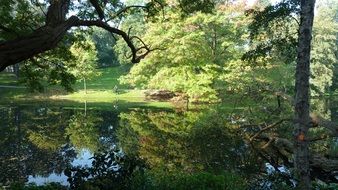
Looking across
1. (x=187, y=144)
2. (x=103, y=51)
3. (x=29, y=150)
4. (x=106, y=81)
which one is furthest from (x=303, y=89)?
(x=103, y=51)

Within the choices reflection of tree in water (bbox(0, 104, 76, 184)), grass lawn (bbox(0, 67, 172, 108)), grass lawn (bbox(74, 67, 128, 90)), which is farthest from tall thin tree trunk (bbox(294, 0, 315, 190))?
grass lawn (bbox(74, 67, 128, 90))

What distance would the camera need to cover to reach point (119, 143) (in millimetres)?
22922

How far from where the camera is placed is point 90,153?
20.6m

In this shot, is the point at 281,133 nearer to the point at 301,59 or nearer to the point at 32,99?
the point at 301,59

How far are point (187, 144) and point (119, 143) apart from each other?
408cm

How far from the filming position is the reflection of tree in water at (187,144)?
17.4 metres

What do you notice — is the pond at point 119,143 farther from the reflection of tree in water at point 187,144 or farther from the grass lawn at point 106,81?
the grass lawn at point 106,81

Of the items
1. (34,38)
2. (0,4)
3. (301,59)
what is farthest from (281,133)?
(34,38)

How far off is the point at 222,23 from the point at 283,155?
29.2 metres

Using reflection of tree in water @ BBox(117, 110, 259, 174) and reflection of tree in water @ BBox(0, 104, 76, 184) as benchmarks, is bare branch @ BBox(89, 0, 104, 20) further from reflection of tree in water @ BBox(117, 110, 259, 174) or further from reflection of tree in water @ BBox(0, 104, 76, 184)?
reflection of tree in water @ BBox(0, 104, 76, 184)

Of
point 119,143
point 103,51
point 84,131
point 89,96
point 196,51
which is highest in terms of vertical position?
point 103,51

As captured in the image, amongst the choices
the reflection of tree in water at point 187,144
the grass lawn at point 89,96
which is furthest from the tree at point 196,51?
the reflection of tree in water at point 187,144

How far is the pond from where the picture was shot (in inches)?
663

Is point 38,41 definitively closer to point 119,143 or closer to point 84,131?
point 119,143
